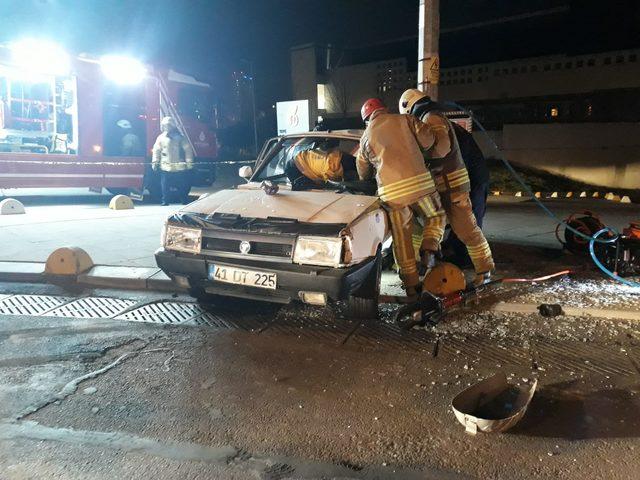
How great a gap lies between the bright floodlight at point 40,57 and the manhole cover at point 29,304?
7.93 m

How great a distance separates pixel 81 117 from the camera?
40.1ft

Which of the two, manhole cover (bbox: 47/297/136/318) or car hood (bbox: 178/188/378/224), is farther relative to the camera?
manhole cover (bbox: 47/297/136/318)

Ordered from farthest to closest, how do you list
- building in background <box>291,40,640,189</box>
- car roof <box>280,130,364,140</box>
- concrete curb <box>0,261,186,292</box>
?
building in background <box>291,40,640,189</box> < concrete curb <box>0,261,186,292</box> < car roof <box>280,130,364,140</box>

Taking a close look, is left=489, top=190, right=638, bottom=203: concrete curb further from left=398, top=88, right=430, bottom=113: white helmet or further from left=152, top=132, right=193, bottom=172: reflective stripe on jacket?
left=398, top=88, right=430, bottom=113: white helmet

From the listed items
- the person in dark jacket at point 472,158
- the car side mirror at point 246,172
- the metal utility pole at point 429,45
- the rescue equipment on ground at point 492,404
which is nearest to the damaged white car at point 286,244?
the car side mirror at point 246,172

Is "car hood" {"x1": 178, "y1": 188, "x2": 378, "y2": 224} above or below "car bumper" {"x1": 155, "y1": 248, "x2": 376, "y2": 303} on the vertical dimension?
above

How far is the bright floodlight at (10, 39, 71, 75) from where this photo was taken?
11.0m

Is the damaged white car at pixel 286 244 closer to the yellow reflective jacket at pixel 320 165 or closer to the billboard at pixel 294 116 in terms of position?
the yellow reflective jacket at pixel 320 165

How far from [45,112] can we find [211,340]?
37.2 ft

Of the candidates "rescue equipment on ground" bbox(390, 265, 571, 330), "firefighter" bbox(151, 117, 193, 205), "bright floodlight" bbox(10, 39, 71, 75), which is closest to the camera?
"rescue equipment on ground" bbox(390, 265, 571, 330)

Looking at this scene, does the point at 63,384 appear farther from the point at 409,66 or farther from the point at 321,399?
the point at 409,66

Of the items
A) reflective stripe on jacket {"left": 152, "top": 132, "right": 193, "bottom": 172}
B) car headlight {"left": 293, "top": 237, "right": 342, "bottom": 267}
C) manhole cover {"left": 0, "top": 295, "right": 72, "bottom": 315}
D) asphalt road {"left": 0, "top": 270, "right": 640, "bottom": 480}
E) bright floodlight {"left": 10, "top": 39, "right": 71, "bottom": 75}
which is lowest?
asphalt road {"left": 0, "top": 270, "right": 640, "bottom": 480}

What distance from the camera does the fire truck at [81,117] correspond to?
37.3 feet

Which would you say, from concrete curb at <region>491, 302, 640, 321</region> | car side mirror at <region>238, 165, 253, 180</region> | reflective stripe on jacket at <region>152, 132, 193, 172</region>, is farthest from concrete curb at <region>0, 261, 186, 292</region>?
reflective stripe on jacket at <region>152, 132, 193, 172</region>
